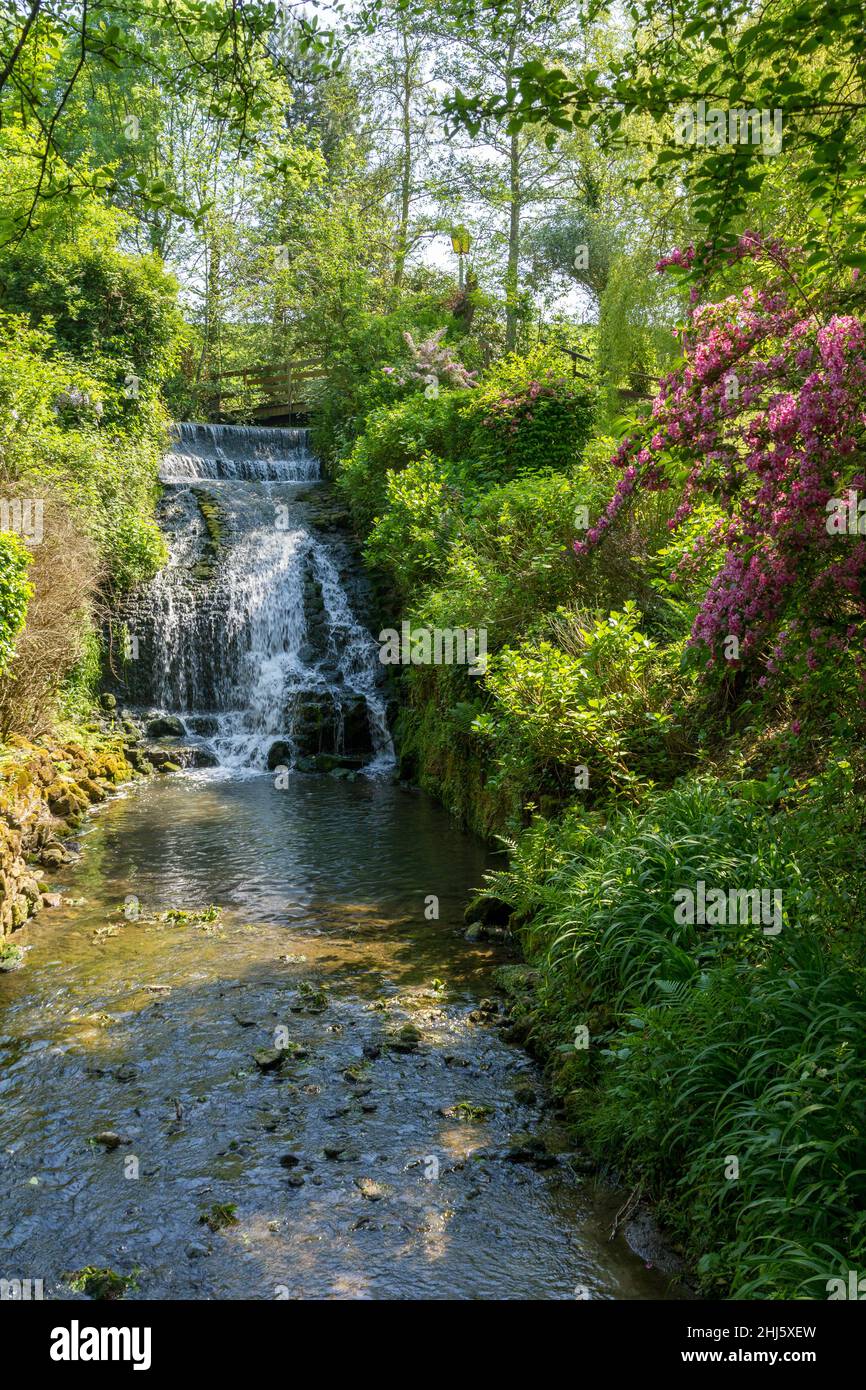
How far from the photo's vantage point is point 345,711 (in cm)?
1445

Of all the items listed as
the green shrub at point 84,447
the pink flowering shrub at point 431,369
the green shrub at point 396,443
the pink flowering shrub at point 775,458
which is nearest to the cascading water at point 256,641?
the green shrub at point 84,447

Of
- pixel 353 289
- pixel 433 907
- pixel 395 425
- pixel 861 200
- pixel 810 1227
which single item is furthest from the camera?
pixel 353 289

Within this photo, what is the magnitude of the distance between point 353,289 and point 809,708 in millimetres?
21311

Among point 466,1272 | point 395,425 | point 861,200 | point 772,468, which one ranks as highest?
point 395,425

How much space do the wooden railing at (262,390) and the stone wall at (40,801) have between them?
1614cm

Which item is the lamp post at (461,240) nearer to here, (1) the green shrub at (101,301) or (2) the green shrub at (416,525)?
(1) the green shrub at (101,301)

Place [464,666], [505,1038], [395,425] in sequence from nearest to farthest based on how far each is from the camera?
[505,1038] → [464,666] → [395,425]

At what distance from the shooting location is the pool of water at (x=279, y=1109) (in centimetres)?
363

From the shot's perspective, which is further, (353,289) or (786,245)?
(353,289)

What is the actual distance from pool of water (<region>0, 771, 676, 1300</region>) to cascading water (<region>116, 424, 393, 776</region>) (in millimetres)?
6093

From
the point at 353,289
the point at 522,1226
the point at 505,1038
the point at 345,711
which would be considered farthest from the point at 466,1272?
the point at 353,289

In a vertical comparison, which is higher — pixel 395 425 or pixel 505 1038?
pixel 395 425

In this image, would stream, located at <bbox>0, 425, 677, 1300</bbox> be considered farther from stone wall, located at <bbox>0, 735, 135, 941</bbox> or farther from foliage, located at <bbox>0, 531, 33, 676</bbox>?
foliage, located at <bbox>0, 531, 33, 676</bbox>
